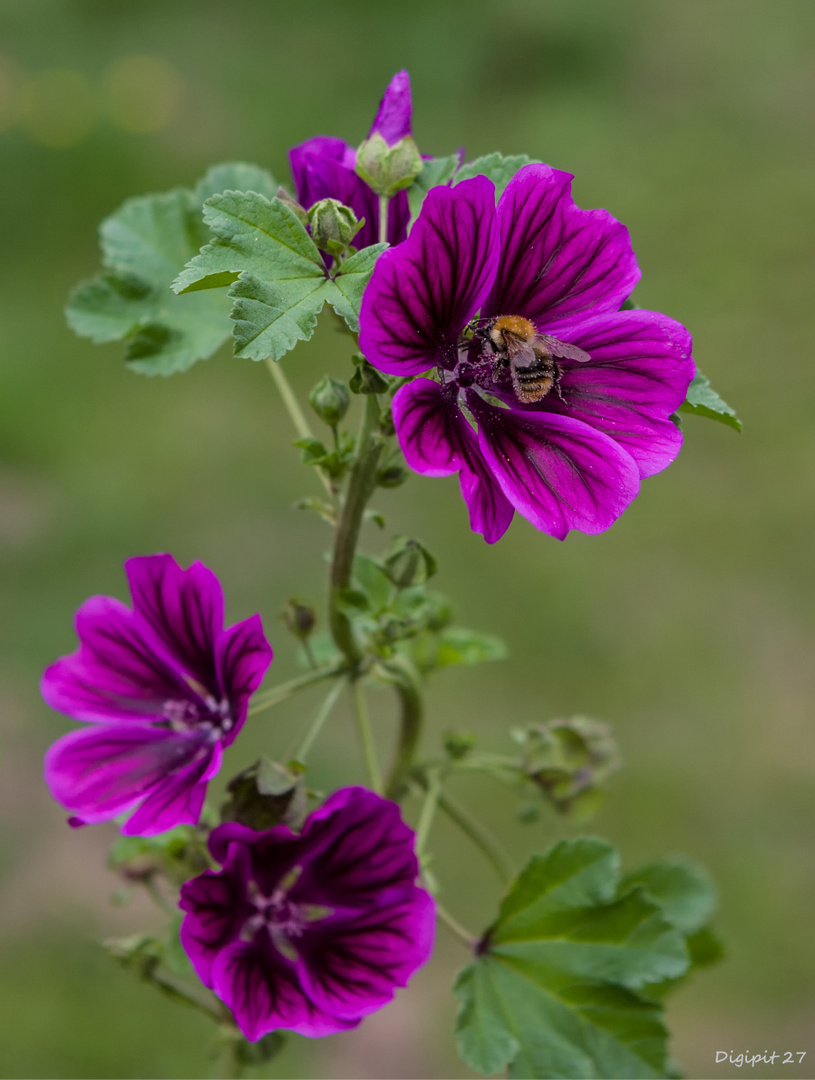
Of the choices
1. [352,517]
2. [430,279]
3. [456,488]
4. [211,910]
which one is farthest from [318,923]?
[456,488]

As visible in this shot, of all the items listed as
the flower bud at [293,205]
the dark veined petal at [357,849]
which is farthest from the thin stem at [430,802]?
the flower bud at [293,205]

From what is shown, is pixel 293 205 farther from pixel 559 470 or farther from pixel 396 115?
pixel 559 470

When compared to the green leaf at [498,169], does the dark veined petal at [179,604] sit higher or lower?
lower

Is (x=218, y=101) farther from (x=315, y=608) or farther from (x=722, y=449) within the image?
(x=315, y=608)

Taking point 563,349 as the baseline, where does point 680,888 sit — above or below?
below

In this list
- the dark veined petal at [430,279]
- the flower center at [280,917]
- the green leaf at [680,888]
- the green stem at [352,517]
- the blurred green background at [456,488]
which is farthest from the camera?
the blurred green background at [456,488]

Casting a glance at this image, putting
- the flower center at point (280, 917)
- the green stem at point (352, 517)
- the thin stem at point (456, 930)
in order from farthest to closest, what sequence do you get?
the thin stem at point (456, 930), the flower center at point (280, 917), the green stem at point (352, 517)

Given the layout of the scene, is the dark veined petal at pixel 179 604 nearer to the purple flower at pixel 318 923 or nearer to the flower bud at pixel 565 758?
the purple flower at pixel 318 923
